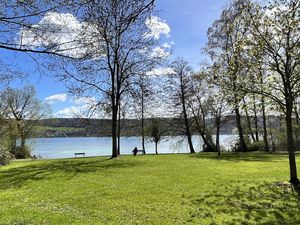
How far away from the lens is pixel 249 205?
969 centimetres

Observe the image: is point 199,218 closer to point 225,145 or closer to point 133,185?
point 133,185

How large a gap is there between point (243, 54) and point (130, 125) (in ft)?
96.8

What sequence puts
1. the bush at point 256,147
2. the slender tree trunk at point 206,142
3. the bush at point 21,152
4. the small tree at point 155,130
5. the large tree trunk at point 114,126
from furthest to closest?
the small tree at point 155,130 → the slender tree trunk at point 206,142 → the bush at point 21,152 → the bush at point 256,147 → the large tree trunk at point 114,126

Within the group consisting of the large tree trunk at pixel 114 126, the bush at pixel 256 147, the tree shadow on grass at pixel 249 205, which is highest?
the large tree trunk at pixel 114 126

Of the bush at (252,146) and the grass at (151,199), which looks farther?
the bush at (252,146)

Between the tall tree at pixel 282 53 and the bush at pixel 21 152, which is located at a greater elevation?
the tall tree at pixel 282 53

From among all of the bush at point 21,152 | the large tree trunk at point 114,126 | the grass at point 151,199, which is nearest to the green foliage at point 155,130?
the bush at point 21,152

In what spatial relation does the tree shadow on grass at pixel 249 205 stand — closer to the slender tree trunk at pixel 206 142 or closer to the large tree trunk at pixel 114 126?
the large tree trunk at pixel 114 126

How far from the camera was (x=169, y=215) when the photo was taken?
337 inches

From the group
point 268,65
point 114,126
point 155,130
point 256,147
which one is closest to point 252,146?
point 256,147

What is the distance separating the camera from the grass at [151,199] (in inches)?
328

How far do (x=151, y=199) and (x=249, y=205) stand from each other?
314cm

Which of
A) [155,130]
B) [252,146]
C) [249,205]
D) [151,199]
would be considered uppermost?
[155,130]

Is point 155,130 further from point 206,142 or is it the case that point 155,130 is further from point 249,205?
point 249,205
